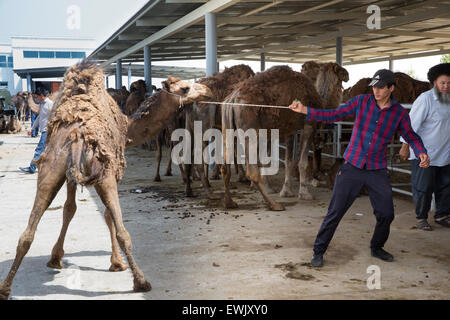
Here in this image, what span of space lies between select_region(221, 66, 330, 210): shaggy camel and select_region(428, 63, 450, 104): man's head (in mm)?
2354

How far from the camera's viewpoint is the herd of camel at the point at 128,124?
151 inches

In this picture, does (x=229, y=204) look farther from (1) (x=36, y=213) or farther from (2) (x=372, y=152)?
(1) (x=36, y=213)

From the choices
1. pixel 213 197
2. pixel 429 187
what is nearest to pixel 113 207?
pixel 429 187

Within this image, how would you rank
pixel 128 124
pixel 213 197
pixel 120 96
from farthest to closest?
pixel 120 96, pixel 213 197, pixel 128 124

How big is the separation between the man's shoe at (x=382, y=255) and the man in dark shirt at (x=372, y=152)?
37 centimetres

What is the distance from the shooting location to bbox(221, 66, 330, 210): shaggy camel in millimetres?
7336

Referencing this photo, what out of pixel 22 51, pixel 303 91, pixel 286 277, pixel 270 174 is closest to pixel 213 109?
pixel 303 91

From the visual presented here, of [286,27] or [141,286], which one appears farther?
[286,27]

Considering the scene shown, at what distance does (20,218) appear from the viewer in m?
6.93

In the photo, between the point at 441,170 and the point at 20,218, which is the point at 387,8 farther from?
the point at 20,218

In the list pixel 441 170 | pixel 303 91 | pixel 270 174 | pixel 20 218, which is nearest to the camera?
pixel 441 170

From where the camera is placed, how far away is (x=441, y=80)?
564 centimetres

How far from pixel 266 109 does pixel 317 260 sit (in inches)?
130

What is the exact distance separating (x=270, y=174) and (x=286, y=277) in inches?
263
